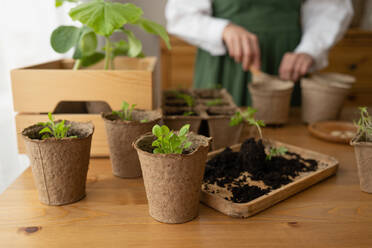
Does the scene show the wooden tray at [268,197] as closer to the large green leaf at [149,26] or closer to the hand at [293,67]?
the large green leaf at [149,26]

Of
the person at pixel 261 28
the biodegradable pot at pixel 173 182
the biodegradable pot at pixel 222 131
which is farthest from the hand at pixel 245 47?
the biodegradable pot at pixel 173 182

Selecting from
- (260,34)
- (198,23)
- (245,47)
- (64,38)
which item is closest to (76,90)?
(64,38)

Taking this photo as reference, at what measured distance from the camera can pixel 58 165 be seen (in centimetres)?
58

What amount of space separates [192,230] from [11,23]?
0.84 metres

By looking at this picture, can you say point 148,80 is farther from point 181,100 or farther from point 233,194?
point 233,194

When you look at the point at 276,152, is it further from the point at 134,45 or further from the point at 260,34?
the point at 260,34

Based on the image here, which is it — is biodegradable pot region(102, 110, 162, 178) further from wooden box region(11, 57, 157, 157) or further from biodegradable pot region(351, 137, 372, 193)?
biodegradable pot region(351, 137, 372, 193)

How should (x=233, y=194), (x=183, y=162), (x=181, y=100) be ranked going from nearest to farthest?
1. (x=183, y=162)
2. (x=233, y=194)
3. (x=181, y=100)

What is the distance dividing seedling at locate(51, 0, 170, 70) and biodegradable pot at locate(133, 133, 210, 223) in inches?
11.2

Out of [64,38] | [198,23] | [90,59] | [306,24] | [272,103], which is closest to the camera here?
[64,38]

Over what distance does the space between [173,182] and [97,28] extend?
1.24 ft

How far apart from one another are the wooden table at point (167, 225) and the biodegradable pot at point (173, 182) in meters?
0.02

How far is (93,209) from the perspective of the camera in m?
0.60

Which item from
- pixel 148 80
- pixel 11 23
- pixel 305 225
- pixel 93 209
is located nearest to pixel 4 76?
pixel 11 23
